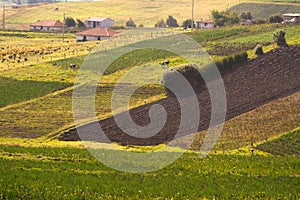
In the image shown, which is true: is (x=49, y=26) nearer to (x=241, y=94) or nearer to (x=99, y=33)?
(x=99, y=33)

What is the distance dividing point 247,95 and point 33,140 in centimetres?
1813

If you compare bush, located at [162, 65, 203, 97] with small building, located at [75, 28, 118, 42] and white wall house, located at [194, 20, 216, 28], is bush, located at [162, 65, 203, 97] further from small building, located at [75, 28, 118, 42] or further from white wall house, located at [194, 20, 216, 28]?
white wall house, located at [194, 20, 216, 28]

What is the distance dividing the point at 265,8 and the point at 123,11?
44.8 meters

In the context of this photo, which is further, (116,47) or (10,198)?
(116,47)

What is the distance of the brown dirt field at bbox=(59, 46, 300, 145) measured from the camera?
133 feet

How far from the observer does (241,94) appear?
1955 inches

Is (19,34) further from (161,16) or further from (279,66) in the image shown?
(279,66)

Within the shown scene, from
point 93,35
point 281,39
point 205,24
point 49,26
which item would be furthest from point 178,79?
point 49,26

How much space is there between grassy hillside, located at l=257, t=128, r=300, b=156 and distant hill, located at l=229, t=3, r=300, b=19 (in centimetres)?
8460

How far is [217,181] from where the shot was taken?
85.7 ft

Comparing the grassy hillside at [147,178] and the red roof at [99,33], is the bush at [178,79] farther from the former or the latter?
the red roof at [99,33]

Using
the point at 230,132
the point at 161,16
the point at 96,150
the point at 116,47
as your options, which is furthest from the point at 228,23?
the point at 96,150

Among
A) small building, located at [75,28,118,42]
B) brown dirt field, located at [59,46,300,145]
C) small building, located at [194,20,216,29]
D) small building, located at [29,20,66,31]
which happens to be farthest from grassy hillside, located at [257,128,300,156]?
small building, located at [29,20,66,31]

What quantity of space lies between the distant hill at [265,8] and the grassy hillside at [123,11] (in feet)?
27.9
